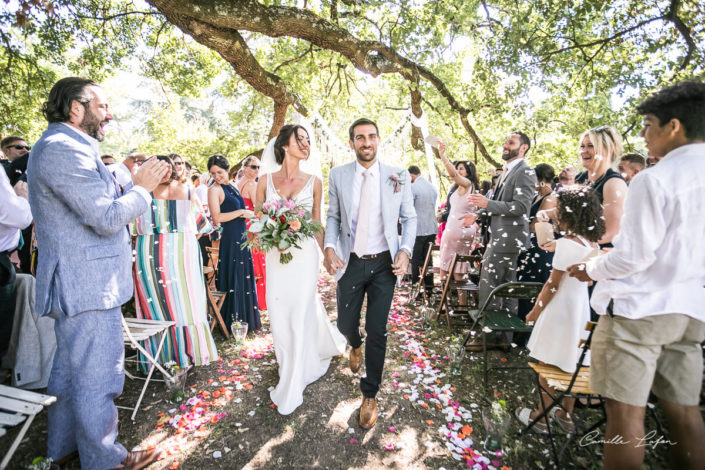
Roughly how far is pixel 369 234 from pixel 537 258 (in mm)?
3091

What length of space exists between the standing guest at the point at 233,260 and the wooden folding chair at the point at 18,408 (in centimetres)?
273

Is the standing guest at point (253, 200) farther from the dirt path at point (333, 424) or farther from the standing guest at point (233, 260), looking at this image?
the dirt path at point (333, 424)

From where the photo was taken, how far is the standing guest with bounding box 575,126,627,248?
317cm

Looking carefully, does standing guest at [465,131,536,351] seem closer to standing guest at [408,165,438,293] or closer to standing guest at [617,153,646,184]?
standing guest at [617,153,646,184]

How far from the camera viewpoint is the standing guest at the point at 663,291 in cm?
171

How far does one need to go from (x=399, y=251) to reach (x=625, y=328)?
1585mm

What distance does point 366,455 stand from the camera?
262 cm

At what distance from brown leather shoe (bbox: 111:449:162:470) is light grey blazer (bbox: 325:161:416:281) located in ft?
6.45

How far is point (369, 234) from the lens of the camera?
3.08m

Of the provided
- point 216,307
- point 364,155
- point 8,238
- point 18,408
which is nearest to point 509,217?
point 364,155

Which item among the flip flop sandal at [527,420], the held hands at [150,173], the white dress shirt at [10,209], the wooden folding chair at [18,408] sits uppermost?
the held hands at [150,173]

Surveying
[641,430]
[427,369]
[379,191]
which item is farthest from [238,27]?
[641,430]
